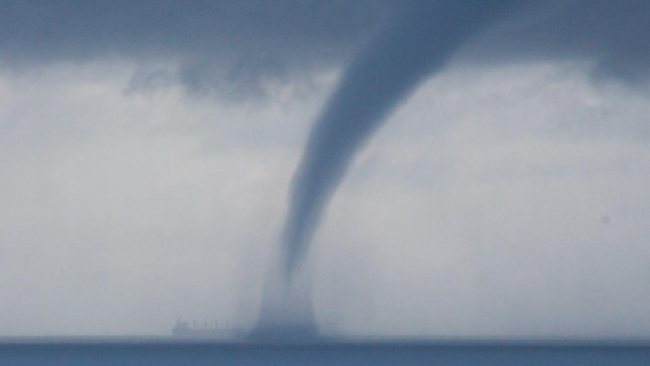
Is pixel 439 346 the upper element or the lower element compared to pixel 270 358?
upper

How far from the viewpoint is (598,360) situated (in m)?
48.9

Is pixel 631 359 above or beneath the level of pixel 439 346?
beneath

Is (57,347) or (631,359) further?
(57,347)

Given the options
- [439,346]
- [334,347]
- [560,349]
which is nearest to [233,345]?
[334,347]

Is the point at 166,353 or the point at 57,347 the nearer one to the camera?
the point at 166,353

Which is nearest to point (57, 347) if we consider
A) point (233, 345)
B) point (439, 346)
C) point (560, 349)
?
point (233, 345)

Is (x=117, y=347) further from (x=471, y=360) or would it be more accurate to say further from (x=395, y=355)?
(x=471, y=360)

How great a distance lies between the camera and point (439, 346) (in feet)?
200

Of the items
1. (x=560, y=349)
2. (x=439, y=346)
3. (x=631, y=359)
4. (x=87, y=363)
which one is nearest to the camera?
(x=631, y=359)

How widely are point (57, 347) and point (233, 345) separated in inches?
467

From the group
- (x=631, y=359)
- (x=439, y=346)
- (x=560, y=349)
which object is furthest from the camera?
(x=439, y=346)

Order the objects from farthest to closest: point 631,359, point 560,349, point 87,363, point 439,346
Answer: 1. point 439,346
2. point 560,349
3. point 87,363
4. point 631,359

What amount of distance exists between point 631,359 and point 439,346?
48.7 feet

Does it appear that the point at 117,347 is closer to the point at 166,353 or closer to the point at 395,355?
the point at 166,353
